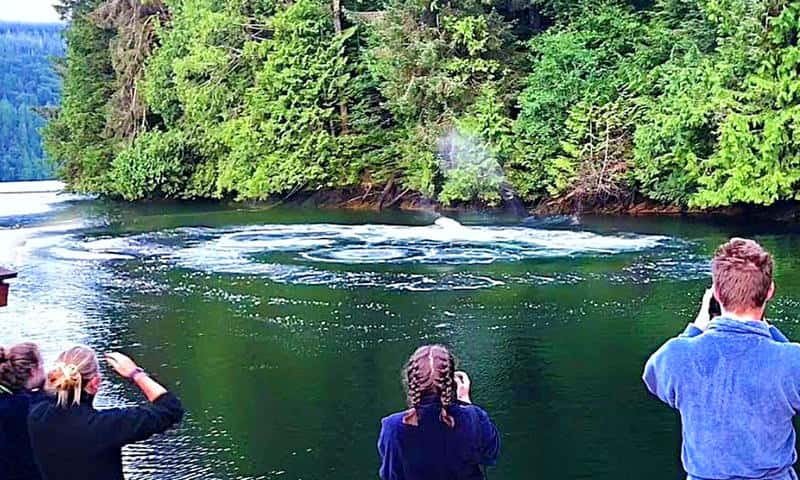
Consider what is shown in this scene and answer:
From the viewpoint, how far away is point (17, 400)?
9.77 ft

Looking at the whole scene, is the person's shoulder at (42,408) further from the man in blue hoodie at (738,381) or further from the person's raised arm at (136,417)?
the man in blue hoodie at (738,381)

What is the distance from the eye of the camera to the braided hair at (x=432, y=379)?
2793 millimetres

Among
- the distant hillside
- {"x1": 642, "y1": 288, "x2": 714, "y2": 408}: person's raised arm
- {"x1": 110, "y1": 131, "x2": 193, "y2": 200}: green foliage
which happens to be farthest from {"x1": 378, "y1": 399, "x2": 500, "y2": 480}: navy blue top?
the distant hillside

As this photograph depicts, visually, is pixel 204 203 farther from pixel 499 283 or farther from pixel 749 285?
pixel 749 285

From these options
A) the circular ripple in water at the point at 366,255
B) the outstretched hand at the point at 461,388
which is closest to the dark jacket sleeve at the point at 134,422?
the outstretched hand at the point at 461,388

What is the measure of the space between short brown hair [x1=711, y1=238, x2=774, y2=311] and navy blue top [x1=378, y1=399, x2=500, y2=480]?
0.78 m

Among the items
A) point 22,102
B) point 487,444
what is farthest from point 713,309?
point 22,102

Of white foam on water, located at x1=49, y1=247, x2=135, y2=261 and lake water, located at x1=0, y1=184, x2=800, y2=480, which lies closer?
lake water, located at x1=0, y1=184, x2=800, y2=480

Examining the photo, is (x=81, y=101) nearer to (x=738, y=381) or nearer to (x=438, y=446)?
(x=438, y=446)

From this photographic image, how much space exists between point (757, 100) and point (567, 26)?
506 cm

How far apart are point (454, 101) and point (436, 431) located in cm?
1767

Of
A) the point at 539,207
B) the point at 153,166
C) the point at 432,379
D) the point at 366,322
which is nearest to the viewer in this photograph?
the point at 432,379

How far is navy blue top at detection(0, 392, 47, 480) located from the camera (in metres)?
2.97

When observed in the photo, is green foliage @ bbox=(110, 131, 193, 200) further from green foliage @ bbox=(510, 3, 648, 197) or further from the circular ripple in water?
the circular ripple in water
